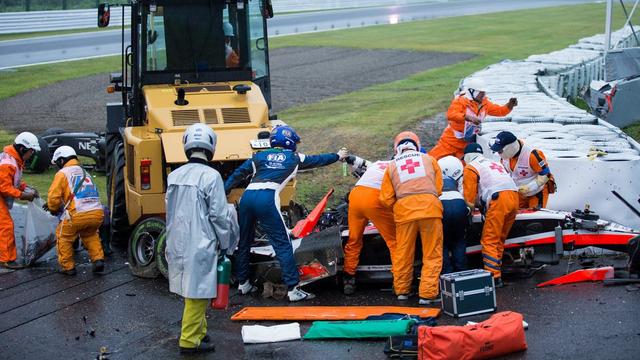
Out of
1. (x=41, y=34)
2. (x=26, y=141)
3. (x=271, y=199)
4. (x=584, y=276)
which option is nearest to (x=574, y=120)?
(x=584, y=276)

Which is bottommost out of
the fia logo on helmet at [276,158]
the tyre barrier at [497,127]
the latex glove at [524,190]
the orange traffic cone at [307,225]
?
the orange traffic cone at [307,225]

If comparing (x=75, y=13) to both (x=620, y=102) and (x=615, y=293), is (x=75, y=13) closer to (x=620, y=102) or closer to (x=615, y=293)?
(x=620, y=102)

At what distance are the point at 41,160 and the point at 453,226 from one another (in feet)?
31.2

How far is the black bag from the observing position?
27.0 ft

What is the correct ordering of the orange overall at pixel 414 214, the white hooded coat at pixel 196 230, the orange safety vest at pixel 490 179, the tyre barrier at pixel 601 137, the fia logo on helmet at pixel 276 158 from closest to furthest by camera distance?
the white hooded coat at pixel 196 230
the orange overall at pixel 414 214
the orange safety vest at pixel 490 179
the fia logo on helmet at pixel 276 158
the tyre barrier at pixel 601 137

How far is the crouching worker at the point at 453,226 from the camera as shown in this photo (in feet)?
33.6

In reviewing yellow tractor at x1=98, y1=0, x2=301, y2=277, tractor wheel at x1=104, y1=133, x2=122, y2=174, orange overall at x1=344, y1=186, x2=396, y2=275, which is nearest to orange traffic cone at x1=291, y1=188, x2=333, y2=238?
yellow tractor at x1=98, y1=0, x2=301, y2=277

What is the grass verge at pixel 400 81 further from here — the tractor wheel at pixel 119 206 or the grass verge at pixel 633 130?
the grass verge at pixel 633 130

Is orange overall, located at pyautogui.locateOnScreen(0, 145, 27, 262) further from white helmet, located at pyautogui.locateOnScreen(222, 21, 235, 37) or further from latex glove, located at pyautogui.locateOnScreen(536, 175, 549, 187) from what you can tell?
latex glove, located at pyautogui.locateOnScreen(536, 175, 549, 187)

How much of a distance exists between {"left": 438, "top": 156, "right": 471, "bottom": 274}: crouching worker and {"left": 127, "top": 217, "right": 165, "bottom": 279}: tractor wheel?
3322 mm

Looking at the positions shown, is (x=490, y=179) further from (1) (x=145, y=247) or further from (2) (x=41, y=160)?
(2) (x=41, y=160)

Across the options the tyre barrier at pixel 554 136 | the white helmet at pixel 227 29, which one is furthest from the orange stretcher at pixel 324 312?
the tyre barrier at pixel 554 136

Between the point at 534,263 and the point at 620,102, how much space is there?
33.7ft

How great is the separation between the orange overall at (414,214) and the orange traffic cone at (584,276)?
4.29 feet
